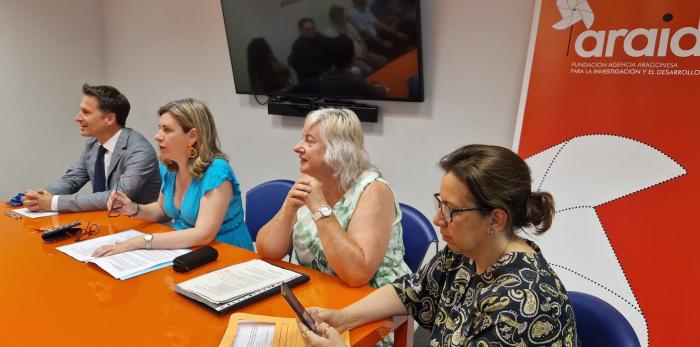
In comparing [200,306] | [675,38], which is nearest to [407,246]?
[200,306]

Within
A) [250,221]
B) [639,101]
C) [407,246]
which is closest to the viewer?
[407,246]

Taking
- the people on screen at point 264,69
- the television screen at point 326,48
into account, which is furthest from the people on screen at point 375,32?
the people on screen at point 264,69

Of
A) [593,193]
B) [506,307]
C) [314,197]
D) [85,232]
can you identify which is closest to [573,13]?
[593,193]

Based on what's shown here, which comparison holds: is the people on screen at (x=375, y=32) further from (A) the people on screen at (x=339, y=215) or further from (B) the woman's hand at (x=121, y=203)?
(B) the woman's hand at (x=121, y=203)

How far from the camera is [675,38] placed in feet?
6.49

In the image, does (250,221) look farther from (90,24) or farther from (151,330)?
(90,24)

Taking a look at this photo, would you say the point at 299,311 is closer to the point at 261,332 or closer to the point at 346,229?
the point at 261,332

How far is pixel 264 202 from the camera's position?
2.35 m

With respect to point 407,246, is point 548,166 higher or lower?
higher

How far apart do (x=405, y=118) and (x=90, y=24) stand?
322 centimetres

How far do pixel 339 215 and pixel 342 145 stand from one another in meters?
0.27

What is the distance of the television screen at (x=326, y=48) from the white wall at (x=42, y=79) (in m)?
1.72

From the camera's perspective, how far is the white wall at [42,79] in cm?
375

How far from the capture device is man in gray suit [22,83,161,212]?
2.49m
